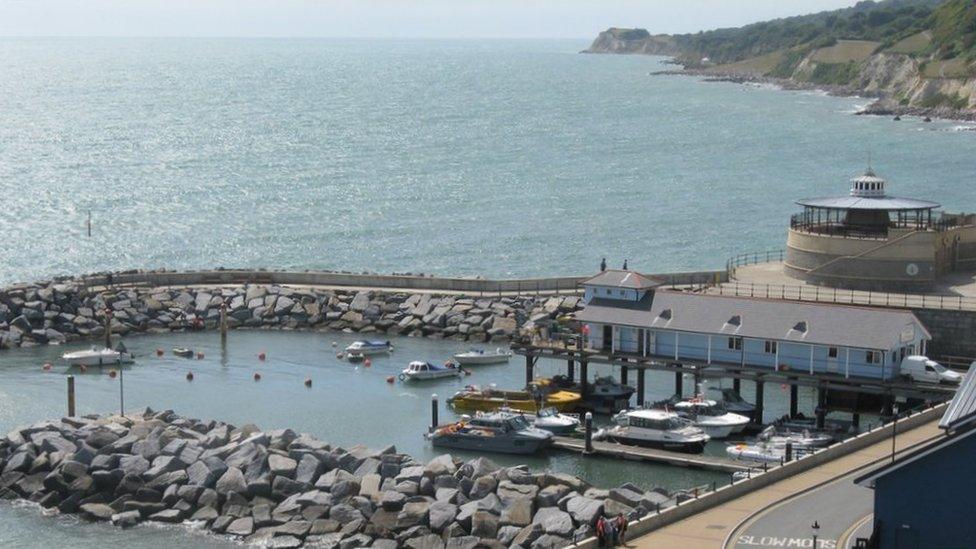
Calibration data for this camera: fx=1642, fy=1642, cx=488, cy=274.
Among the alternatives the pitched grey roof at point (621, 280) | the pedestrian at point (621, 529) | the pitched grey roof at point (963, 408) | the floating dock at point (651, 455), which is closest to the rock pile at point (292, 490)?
the pedestrian at point (621, 529)

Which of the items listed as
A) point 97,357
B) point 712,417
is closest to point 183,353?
point 97,357

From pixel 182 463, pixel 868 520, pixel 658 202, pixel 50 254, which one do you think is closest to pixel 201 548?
pixel 182 463

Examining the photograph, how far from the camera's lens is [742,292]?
241 ft

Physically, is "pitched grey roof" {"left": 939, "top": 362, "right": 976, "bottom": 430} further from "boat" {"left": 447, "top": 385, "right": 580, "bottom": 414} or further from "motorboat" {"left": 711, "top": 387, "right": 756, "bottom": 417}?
"boat" {"left": 447, "top": 385, "right": 580, "bottom": 414}

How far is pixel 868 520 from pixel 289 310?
47730 mm

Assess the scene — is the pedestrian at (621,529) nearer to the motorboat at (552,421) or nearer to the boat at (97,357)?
the motorboat at (552,421)

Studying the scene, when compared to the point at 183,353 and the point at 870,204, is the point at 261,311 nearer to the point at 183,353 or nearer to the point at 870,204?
the point at 183,353

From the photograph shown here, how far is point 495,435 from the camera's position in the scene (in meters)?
60.4

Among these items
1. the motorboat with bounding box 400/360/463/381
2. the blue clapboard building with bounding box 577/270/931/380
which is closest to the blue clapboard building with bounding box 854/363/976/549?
the blue clapboard building with bounding box 577/270/931/380

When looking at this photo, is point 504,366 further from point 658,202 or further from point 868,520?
point 658,202

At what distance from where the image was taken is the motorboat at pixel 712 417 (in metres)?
61.5

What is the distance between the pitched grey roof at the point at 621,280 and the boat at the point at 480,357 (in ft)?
29.0

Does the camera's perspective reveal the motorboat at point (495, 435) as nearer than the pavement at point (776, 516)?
No

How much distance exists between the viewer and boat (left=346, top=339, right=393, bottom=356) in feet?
254
